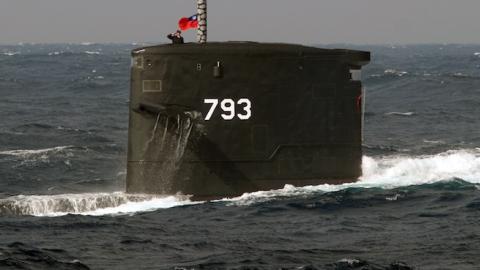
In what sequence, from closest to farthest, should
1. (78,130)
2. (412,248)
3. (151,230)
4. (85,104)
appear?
(412,248), (151,230), (78,130), (85,104)

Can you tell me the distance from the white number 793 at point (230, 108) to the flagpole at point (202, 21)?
1.71 metres

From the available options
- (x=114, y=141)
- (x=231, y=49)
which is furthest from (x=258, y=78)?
(x=114, y=141)

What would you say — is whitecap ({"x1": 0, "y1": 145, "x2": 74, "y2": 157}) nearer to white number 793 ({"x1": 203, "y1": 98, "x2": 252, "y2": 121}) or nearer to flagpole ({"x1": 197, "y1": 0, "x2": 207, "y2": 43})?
flagpole ({"x1": 197, "y1": 0, "x2": 207, "y2": 43})

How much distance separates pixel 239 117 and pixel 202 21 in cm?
252

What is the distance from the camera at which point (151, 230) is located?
2314cm

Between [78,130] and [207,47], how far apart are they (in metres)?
25.3

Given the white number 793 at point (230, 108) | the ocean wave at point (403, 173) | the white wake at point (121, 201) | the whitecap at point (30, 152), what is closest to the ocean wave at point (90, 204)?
the white wake at point (121, 201)

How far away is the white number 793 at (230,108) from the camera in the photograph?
2534 centimetres

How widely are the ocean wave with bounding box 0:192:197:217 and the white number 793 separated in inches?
83.3

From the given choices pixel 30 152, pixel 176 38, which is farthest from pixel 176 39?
pixel 30 152

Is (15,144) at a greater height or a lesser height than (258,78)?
lesser

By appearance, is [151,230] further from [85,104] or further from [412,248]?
[85,104]

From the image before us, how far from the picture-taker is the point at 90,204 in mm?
26312

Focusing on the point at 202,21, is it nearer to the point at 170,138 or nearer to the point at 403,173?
the point at 170,138
